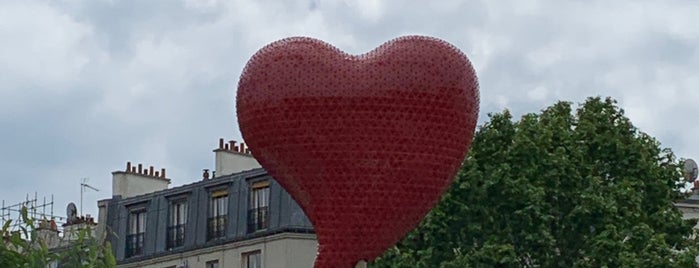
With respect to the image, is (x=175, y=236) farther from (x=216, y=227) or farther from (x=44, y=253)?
(x=44, y=253)

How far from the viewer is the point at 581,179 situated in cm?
4112

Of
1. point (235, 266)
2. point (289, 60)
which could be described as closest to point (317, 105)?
point (289, 60)

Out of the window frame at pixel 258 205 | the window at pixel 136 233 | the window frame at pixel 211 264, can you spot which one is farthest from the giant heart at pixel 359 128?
the window at pixel 136 233

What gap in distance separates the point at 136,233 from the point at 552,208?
24.0 meters

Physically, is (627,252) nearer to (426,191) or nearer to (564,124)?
(564,124)

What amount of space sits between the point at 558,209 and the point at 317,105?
54.9 ft

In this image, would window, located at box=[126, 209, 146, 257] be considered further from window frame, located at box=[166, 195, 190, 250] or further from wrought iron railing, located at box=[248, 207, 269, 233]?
wrought iron railing, located at box=[248, 207, 269, 233]

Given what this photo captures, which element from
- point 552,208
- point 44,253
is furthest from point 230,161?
point 44,253

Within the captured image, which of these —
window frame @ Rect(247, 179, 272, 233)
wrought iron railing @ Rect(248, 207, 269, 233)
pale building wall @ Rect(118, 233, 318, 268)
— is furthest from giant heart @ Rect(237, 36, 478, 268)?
wrought iron railing @ Rect(248, 207, 269, 233)

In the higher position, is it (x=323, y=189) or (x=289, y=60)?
(x=289, y=60)

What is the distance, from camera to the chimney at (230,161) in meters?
60.8

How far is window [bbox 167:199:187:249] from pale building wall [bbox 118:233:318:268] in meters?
0.60

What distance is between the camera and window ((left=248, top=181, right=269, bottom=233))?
57.4 m

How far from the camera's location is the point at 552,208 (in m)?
40.9
